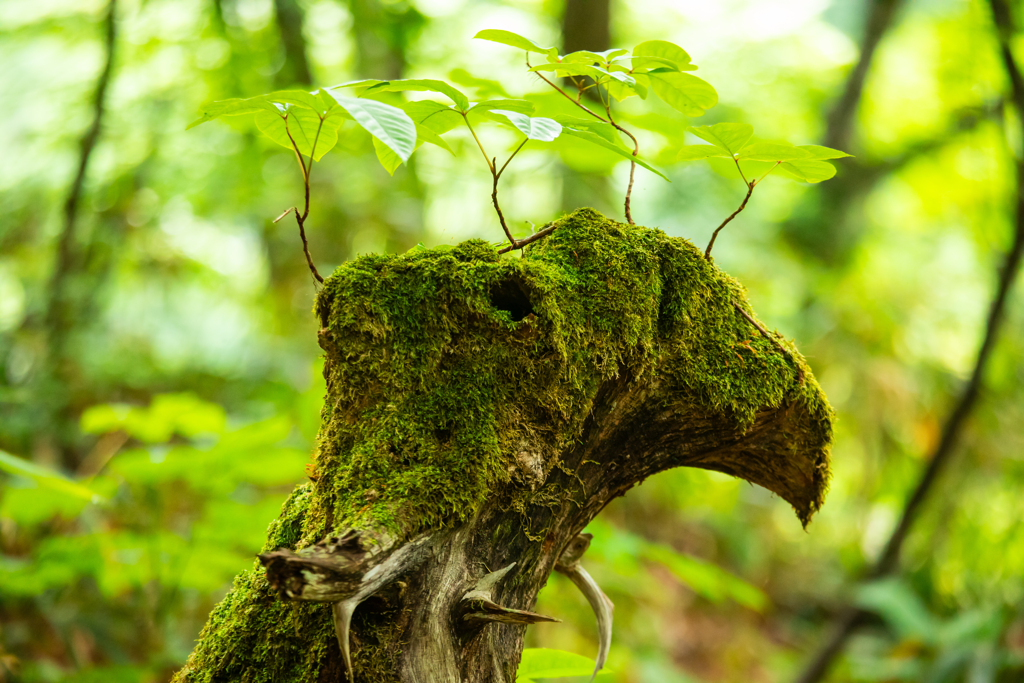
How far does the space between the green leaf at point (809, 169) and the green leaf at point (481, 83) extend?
0.69 meters

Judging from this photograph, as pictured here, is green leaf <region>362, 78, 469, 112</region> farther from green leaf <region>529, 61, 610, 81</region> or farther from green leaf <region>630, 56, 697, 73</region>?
green leaf <region>630, 56, 697, 73</region>

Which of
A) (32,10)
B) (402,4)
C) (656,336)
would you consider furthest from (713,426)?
(32,10)

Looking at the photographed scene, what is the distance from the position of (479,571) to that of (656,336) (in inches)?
22.2

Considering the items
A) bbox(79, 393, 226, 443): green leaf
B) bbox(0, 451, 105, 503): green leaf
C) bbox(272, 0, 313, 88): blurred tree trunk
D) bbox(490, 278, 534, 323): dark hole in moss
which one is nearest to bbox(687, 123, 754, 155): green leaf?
bbox(490, 278, 534, 323): dark hole in moss

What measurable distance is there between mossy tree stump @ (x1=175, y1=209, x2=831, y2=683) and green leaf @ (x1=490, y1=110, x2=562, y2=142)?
23 centimetres

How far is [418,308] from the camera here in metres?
1.08

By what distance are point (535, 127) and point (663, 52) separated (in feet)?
1.03

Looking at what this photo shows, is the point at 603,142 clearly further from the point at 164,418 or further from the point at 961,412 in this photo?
the point at 961,412

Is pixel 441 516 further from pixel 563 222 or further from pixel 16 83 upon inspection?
pixel 16 83

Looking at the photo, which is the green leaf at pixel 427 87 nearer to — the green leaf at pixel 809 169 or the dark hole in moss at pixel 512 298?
the dark hole in moss at pixel 512 298

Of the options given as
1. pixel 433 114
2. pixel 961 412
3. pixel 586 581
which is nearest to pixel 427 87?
pixel 433 114

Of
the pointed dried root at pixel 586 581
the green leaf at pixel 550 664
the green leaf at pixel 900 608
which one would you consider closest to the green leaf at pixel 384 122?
the pointed dried root at pixel 586 581

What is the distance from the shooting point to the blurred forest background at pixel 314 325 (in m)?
2.89

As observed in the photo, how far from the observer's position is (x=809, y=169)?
1.19 meters
